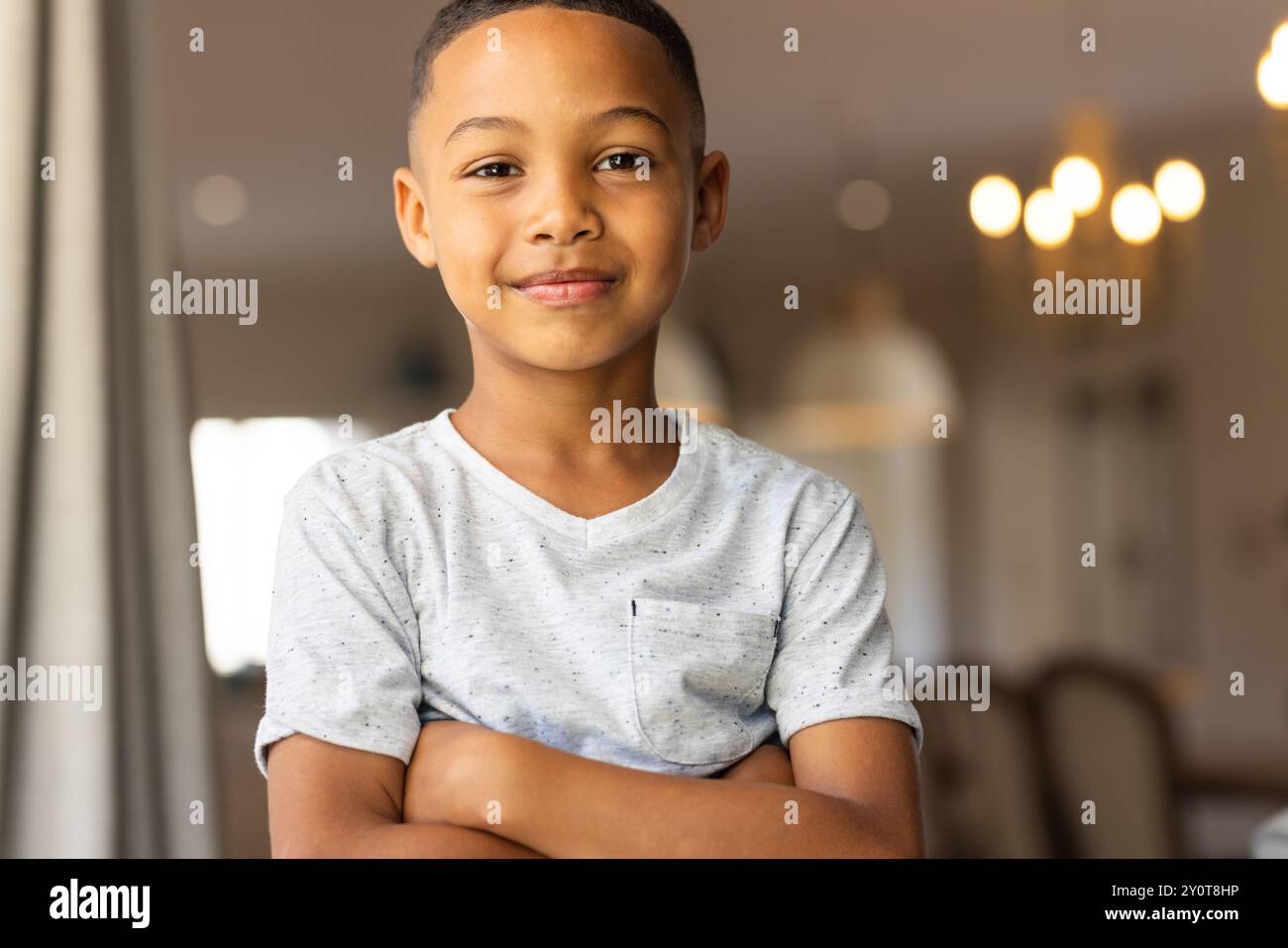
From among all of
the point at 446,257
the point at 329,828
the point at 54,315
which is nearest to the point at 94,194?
the point at 54,315

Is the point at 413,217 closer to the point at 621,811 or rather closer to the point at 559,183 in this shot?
the point at 559,183

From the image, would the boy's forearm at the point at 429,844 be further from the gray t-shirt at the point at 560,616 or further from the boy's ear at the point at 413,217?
the boy's ear at the point at 413,217

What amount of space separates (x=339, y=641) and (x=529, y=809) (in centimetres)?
13

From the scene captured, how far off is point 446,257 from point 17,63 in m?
0.41

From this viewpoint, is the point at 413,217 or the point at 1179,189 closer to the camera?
the point at 413,217

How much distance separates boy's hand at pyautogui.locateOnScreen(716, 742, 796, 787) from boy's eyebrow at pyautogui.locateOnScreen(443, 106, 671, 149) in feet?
1.10

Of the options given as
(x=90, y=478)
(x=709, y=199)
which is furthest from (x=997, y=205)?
(x=90, y=478)

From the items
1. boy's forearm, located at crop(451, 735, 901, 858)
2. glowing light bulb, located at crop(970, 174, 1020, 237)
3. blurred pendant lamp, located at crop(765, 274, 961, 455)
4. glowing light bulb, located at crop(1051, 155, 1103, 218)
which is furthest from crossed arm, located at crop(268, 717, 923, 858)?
blurred pendant lamp, located at crop(765, 274, 961, 455)

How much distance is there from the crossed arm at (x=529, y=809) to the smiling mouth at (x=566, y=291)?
0.73 feet

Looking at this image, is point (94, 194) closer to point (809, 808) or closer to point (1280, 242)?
point (809, 808)

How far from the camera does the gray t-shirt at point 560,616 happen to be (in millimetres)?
666

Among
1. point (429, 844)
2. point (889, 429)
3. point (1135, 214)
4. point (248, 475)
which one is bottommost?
point (429, 844)

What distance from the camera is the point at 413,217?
810mm
